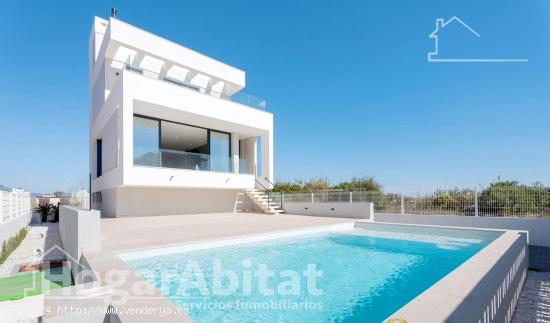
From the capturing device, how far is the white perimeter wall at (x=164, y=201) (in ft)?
46.7

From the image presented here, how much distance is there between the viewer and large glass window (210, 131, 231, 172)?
15.7 metres

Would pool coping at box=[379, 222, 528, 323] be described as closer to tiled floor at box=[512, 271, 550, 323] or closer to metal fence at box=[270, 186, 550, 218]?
tiled floor at box=[512, 271, 550, 323]

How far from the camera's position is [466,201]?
10.6m

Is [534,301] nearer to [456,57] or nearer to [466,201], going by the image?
[466,201]

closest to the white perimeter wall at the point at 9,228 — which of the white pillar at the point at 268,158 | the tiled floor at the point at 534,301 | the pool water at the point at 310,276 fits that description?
the pool water at the point at 310,276

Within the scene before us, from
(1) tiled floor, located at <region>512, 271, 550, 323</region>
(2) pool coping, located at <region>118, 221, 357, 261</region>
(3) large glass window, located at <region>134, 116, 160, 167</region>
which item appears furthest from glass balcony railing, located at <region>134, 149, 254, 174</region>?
(1) tiled floor, located at <region>512, 271, 550, 323</region>

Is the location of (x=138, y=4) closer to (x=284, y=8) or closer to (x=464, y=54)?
(x=284, y=8)

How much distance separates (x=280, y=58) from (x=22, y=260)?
18.4 meters

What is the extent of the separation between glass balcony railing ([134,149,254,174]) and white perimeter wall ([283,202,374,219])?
4003 mm

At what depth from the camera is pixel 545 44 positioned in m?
12.1

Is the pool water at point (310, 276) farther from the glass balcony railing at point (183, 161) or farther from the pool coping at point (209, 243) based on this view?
the glass balcony railing at point (183, 161)

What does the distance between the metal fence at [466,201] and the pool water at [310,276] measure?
255 cm

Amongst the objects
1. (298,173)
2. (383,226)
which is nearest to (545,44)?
(383,226)

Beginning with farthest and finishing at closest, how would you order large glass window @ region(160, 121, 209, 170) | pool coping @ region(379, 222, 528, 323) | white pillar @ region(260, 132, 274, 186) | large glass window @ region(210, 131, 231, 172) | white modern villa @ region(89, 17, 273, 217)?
white pillar @ region(260, 132, 274, 186)
large glass window @ region(210, 131, 231, 172)
large glass window @ region(160, 121, 209, 170)
white modern villa @ region(89, 17, 273, 217)
pool coping @ region(379, 222, 528, 323)
